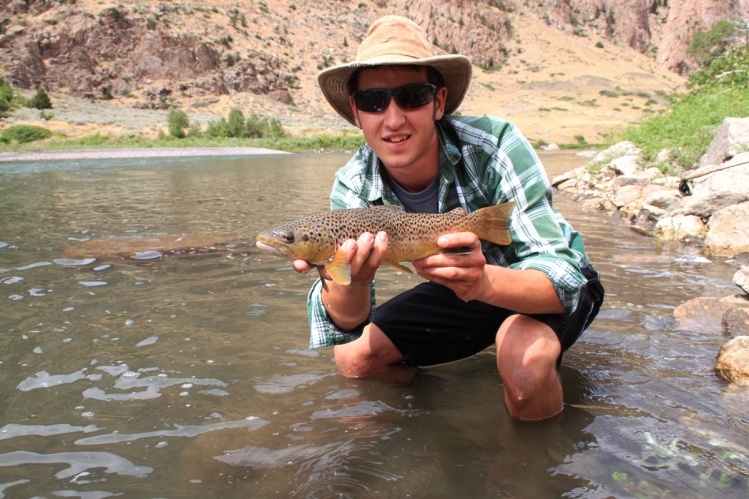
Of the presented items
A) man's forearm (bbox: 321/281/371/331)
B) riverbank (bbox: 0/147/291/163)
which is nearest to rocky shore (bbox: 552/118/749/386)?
man's forearm (bbox: 321/281/371/331)

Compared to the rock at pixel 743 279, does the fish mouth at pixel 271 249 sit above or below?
above

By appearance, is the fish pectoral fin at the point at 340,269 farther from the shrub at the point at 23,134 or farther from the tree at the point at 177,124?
the tree at the point at 177,124

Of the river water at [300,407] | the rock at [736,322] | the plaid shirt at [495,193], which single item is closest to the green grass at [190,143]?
the river water at [300,407]

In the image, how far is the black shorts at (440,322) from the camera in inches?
130

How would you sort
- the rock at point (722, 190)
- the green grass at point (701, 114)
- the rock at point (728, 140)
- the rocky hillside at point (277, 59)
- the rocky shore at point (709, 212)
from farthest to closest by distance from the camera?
the rocky hillside at point (277, 59), the green grass at point (701, 114), the rock at point (728, 140), the rock at point (722, 190), the rocky shore at point (709, 212)

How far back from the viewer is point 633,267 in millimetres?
6594

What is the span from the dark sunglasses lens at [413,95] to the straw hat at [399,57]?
12 centimetres

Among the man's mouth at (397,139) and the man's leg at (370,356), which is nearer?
the man's mouth at (397,139)

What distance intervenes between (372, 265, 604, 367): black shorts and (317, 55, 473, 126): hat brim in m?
1.21

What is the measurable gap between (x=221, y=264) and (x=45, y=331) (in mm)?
2813

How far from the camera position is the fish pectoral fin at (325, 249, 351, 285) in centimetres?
261

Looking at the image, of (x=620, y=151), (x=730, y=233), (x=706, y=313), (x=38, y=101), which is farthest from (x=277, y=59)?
(x=706, y=313)

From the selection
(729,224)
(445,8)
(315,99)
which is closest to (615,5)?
(445,8)

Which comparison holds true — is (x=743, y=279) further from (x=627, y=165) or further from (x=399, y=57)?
(x=627, y=165)
